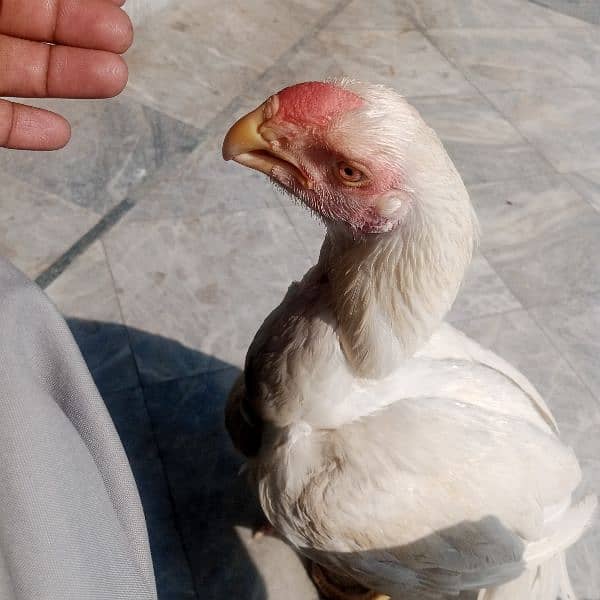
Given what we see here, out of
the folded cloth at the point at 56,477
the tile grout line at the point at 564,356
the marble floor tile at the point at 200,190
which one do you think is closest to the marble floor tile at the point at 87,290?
the marble floor tile at the point at 200,190

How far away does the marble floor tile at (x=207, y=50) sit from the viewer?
3.09 metres

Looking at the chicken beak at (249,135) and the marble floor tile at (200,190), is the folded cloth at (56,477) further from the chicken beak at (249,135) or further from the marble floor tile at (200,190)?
the marble floor tile at (200,190)

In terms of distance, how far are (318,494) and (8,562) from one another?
570 mm

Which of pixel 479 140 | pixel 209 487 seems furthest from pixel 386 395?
pixel 479 140

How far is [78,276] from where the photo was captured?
232 cm

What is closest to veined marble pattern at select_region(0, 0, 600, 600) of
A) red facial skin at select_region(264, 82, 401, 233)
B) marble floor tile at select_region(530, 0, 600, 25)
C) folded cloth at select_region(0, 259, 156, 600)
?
marble floor tile at select_region(530, 0, 600, 25)

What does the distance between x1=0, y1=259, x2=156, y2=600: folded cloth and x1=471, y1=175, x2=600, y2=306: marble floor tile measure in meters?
1.91

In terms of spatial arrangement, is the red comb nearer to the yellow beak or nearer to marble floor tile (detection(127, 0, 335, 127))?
the yellow beak

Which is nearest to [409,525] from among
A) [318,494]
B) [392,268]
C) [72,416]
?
[318,494]

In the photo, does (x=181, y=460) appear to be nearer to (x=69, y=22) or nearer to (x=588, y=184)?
(x=69, y=22)

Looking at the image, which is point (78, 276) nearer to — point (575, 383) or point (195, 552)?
point (195, 552)

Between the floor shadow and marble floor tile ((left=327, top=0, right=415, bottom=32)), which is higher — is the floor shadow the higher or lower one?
the lower one

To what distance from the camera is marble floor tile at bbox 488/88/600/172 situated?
3242 millimetres

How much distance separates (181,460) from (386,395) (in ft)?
3.00
